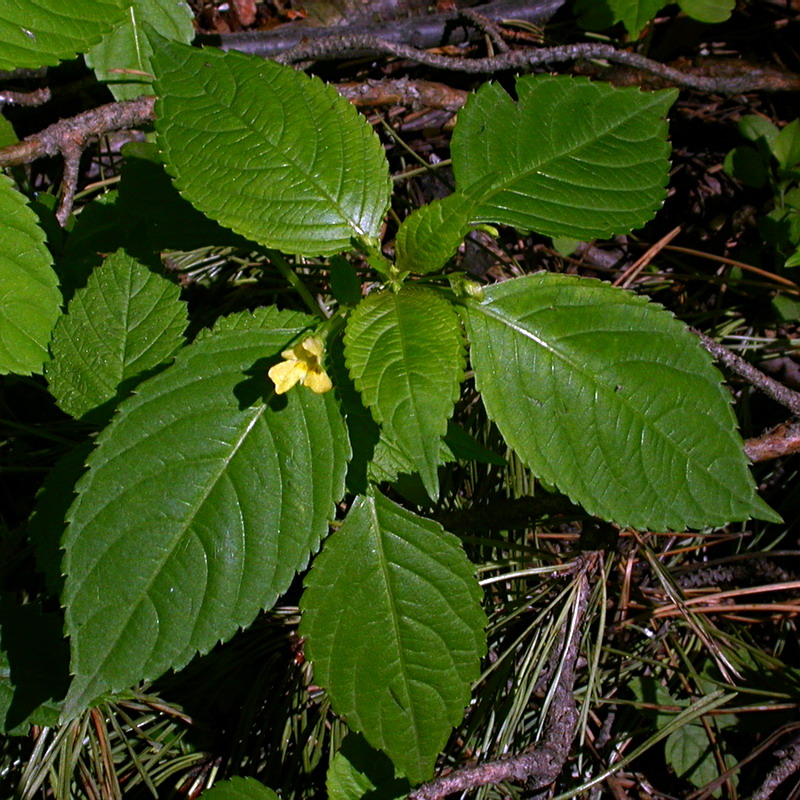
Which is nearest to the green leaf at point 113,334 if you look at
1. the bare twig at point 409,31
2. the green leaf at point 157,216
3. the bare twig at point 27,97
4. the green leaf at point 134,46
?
the green leaf at point 157,216

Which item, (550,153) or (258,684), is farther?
(258,684)

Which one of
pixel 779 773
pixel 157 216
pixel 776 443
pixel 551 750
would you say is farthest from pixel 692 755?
pixel 157 216

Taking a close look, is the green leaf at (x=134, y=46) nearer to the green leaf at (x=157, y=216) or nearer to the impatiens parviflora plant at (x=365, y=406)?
the green leaf at (x=157, y=216)

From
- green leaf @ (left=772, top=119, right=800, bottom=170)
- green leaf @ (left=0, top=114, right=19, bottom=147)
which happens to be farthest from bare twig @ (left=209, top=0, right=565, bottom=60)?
green leaf @ (left=772, top=119, right=800, bottom=170)

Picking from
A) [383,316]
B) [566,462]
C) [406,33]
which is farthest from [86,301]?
[406,33]

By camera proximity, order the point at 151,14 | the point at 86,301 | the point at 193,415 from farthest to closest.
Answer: the point at 151,14
the point at 86,301
the point at 193,415

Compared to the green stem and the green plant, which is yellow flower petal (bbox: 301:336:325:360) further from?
the green plant

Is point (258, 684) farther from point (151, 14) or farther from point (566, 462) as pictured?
point (151, 14)
